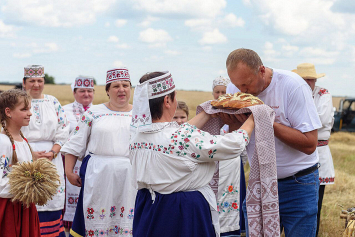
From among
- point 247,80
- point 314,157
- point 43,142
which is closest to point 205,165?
point 247,80

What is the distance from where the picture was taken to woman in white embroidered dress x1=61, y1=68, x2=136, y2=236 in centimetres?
501

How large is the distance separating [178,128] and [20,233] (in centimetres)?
234

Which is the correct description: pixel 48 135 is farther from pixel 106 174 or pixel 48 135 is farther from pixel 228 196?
pixel 228 196

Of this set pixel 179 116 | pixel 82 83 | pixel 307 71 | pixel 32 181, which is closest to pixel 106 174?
pixel 32 181

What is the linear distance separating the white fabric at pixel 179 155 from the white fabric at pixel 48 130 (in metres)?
3.05

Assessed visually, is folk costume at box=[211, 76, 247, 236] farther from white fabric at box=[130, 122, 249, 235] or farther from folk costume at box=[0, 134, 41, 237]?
white fabric at box=[130, 122, 249, 235]

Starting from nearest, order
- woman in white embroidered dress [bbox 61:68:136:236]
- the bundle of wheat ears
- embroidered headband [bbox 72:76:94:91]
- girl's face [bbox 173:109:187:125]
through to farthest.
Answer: the bundle of wheat ears, woman in white embroidered dress [bbox 61:68:136:236], girl's face [bbox 173:109:187:125], embroidered headband [bbox 72:76:94:91]

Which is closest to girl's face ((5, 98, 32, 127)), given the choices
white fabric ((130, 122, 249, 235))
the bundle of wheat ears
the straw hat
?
the bundle of wheat ears

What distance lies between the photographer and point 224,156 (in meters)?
3.03

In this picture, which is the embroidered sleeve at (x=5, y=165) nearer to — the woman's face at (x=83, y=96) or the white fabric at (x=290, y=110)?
the white fabric at (x=290, y=110)

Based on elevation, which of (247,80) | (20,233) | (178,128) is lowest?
(20,233)

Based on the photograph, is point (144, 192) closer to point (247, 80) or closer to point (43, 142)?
point (247, 80)

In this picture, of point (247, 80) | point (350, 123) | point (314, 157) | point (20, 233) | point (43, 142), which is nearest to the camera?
point (247, 80)

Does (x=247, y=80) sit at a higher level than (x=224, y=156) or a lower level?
higher
